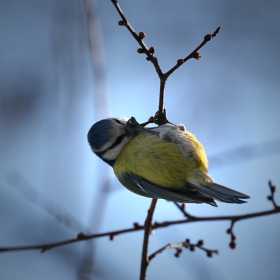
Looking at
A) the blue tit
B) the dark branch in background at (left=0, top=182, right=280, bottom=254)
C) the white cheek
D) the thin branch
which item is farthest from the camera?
the white cheek

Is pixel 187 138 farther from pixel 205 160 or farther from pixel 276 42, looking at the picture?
pixel 276 42

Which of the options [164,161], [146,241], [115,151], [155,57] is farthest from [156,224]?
[155,57]

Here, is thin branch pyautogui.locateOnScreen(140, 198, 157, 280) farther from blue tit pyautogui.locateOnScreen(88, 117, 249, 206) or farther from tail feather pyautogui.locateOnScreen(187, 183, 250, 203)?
tail feather pyautogui.locateOnScreen(187, 183, 250, 203)

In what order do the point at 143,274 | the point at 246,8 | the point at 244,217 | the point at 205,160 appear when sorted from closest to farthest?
the point at 244,217, the point at 143,274, the point at 205,160, the point at 246,8

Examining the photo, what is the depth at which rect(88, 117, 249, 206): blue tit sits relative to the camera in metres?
2.11

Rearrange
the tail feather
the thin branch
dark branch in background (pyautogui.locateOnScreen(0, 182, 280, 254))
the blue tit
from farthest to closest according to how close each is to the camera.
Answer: the blue tit < the thin branch < the tail feather < dark branch in background (pyautogui.locateOnScreen(0, 182, 280, 254))

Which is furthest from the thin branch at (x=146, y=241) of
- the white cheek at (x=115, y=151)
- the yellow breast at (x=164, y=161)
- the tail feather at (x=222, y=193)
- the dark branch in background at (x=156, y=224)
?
Result: the white cheek at (x=115, y=151)

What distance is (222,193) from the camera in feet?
6.05

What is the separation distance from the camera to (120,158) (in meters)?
2.48

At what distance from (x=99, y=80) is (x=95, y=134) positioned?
0.47 meters

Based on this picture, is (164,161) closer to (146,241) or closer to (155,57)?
(146,241)

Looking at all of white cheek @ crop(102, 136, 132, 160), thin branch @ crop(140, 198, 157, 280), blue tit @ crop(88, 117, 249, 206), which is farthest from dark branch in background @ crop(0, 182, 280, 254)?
white cheek @ crop(102, 136, 132, 160)

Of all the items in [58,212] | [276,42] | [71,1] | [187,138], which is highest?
[276,42]

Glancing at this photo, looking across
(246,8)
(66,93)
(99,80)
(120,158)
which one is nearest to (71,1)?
(66,93)
